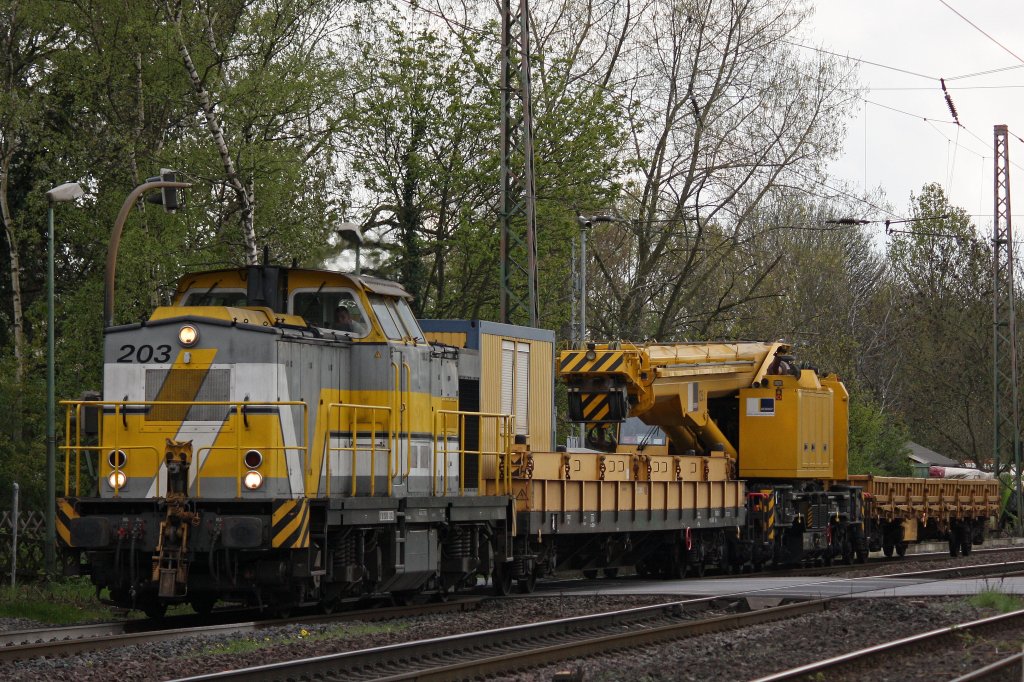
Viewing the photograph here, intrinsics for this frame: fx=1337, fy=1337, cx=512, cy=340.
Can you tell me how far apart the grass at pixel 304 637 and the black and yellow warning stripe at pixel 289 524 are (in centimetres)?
82

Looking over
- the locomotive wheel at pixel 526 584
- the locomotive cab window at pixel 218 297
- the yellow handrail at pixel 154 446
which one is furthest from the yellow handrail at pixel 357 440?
the locomotive wheel at pixel 526 584

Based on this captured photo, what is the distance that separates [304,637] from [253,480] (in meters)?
1.73

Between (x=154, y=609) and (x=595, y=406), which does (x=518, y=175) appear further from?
(x=154, y=609)

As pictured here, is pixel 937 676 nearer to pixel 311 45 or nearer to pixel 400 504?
Result: pixel 400 504

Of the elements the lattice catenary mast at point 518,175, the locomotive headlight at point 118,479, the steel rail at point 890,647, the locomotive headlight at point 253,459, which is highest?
the lattice catenary mast at point 518,175

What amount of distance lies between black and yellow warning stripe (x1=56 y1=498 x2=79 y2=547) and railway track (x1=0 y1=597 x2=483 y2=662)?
0.89 meters

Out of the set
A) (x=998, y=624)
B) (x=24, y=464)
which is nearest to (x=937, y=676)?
(x=998, y=624)

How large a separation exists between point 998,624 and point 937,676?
11.4 ft

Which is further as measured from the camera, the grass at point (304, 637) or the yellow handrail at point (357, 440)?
the yellow handrail at point (357, 440)

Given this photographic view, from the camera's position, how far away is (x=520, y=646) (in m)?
12.3

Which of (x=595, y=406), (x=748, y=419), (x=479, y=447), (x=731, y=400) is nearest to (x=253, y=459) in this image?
(x=479, y=447)

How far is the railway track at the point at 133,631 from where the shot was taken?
36.2 ft

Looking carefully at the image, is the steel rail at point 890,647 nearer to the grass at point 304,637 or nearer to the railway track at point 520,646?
the railway track at point 520,646

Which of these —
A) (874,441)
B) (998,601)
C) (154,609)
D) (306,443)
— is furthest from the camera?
(874,441)
